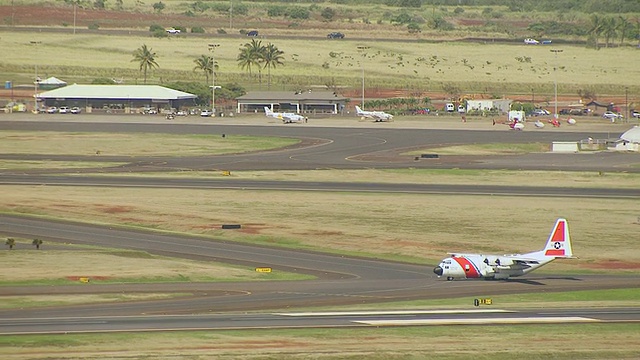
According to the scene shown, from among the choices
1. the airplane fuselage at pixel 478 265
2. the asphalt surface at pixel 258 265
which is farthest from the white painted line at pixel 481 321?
the airplane fuselage at pixel 478 265

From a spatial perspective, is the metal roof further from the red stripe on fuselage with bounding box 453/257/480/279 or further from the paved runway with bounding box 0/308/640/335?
the paved runway with bounding box 0/308/640/335

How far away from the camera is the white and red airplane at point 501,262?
8138cm

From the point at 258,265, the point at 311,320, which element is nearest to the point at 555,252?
the point at 258,265

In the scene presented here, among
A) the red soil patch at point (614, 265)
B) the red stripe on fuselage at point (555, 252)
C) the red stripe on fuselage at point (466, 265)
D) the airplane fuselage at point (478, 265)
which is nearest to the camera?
the airplane fuselage at point (478, 265)

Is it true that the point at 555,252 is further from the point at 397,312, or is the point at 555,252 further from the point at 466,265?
the point at 397,312

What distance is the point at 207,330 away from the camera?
207 feet

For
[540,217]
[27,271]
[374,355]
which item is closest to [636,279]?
[540,217]

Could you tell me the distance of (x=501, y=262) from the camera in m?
81.4

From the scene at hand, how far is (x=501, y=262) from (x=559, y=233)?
479cm

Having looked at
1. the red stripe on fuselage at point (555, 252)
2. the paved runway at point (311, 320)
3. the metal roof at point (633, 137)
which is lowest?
the paved runway at point (311, 320)

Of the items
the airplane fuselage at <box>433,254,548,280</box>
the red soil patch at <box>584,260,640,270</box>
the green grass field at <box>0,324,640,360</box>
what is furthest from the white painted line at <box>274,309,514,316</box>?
the red soil patch at <box>584,260,640,270</box>

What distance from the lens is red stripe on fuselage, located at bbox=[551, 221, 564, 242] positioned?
267 ft

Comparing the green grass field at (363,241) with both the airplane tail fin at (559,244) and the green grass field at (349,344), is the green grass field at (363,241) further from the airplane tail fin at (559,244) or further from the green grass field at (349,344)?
the airplane tail fin at (559,244)

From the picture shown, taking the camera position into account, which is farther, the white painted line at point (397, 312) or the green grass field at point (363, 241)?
the white painted line at point (397, 312)
